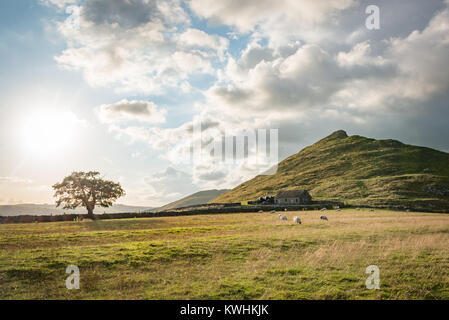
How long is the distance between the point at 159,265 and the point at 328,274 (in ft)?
32.7

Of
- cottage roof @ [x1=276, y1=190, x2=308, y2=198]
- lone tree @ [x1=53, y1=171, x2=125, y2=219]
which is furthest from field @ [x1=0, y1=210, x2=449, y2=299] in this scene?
cottage roof @ [x1=276, y1=190, x2=308, y2=198]

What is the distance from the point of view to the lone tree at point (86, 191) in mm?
66938

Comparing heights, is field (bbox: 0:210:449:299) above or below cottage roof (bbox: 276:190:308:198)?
below

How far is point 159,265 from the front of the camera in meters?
17.7

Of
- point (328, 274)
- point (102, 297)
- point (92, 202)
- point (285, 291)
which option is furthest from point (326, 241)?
point (92, 202)

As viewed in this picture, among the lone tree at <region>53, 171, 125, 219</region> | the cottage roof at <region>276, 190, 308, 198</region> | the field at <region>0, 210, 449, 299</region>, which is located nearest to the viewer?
the field at <region>0, 210, 449, 299</region>

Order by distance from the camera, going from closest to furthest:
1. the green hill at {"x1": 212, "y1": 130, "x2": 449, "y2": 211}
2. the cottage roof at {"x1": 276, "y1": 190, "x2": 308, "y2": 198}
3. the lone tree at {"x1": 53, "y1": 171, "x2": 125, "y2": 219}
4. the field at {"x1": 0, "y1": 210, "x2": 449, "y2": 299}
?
1. the field at {"x1": 0, "y1": 210, "x2": 449, "y2": 299}
2. the lone tree at {"x1": 53, "y1": 171, "x2": 125, "y2": 219}
3. the green hill at {"x1": 212, "y1": 130, "x2": 449, "y2": 211}
4. the cottage roof at {"x1": 276, "y1": 190, "x2": 308, "y2": 198}

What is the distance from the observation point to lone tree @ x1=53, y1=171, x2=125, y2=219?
66.9 meters

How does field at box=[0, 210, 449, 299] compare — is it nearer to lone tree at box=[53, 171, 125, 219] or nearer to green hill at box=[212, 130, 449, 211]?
lone tree at box=[53, 171, 125, 219]

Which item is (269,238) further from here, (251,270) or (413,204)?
(413,204)

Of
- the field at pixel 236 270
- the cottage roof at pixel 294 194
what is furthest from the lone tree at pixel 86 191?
the cottage roof at pixel 294 194

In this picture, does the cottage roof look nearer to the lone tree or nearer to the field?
the lone tree

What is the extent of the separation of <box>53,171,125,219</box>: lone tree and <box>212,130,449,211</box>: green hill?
8188cm

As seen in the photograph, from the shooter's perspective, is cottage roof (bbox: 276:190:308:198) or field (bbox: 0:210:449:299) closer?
field (bbox: 0:210:449:299)
